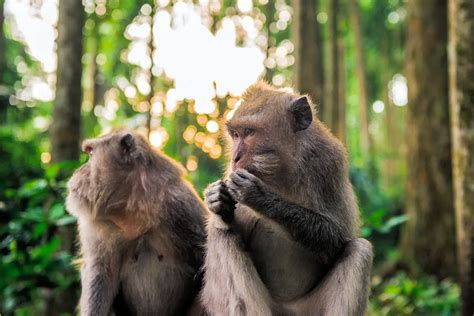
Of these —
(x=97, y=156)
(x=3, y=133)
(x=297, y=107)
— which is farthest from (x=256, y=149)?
(x=3, y=133)

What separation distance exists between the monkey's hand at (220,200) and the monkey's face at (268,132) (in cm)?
15

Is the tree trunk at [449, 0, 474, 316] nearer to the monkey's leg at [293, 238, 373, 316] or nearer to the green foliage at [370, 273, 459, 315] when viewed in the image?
the green foliage at [370, 273, 459, 315]

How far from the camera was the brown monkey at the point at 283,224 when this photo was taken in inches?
136

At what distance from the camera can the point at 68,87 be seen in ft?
21.5

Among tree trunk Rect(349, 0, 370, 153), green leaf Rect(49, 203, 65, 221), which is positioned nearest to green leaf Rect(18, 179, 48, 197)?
green leaf Rect(49, 203, 65, 221)

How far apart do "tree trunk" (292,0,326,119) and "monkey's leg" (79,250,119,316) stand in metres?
3.93

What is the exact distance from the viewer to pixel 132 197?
4121mm

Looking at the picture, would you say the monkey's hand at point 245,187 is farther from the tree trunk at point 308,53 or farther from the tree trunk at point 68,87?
the tree trunk at point 308,53

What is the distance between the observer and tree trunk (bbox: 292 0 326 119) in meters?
9.24

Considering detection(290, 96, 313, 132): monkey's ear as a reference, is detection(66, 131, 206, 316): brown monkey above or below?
below

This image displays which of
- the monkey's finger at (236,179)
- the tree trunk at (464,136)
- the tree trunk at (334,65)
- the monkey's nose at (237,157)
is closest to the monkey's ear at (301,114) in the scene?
the monkey's nose at (237,157)

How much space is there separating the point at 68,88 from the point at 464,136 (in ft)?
13.4

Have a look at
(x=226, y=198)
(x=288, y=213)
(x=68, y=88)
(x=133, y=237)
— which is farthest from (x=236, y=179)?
(x=68, y=88)

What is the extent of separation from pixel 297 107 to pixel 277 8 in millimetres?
18157
